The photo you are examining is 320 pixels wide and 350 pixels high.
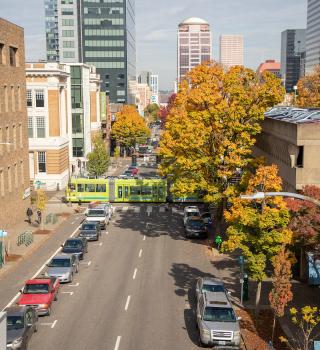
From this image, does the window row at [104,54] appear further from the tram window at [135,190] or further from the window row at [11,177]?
the window row at [11,177]

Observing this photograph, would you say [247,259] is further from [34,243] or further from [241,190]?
[34,243]

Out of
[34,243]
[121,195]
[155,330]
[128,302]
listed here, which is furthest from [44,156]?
[155,330]

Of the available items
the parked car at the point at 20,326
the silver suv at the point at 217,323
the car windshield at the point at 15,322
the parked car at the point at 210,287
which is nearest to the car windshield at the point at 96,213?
the parked car at the point at 210,287

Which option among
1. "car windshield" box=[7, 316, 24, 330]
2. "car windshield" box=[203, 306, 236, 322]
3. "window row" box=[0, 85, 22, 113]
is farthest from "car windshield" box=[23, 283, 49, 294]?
"window row" box=[0, 85, 22, 113]

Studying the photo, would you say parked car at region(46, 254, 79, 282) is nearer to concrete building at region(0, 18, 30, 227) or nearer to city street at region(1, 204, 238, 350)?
city street at region(1, 204, 238, 350)

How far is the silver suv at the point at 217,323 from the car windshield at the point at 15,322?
8481mm

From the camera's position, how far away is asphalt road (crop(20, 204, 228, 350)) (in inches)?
989

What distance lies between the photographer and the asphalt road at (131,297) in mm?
25125

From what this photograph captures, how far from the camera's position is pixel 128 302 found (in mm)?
30156

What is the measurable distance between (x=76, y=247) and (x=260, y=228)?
16.9 m

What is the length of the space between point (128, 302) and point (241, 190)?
567 inches

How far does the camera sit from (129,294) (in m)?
31.6

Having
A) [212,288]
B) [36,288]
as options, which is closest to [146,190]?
[36,288]

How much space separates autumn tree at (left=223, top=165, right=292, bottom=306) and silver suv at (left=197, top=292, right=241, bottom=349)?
287 centimetres
